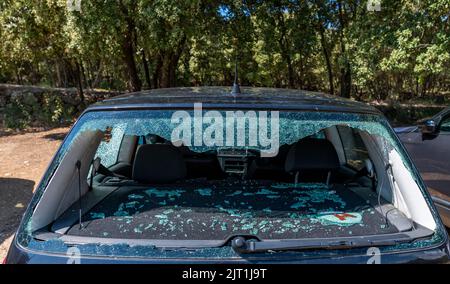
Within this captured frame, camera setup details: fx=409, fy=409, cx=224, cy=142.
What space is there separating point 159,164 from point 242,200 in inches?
21.7

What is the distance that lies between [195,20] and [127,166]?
8.27m

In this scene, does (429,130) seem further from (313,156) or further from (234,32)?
(234,32)

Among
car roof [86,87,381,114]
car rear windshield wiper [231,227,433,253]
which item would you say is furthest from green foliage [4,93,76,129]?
car rear windshield wiper [231,227,433,253]

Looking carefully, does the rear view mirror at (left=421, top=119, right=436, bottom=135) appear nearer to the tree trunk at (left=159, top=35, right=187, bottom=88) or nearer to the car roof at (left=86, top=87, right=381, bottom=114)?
the car roof at (left=86, top=87, right=381, bottom=114)

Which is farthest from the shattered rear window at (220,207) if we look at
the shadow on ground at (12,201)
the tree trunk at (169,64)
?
the tree trunk at (169,64)

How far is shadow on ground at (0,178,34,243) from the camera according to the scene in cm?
508

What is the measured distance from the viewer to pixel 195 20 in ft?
35.5

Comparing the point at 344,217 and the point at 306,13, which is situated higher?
the point at 306,13

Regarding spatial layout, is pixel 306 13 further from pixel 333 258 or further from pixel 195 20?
pixel 333 258

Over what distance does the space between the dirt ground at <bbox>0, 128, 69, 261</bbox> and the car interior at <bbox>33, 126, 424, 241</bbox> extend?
2.58 m

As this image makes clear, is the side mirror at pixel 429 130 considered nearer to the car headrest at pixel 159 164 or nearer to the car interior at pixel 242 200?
the car interior at pixel 242 200
